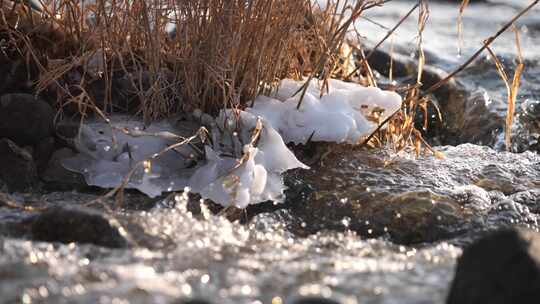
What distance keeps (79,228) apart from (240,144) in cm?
81

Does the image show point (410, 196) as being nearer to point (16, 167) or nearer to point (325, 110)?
point (325, 110)

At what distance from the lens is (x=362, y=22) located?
6.88 meters

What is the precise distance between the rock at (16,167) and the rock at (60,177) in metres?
0.04

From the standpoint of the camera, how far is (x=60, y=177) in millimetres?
2668

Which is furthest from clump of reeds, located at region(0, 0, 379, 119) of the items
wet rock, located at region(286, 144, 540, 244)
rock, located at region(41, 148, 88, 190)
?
wet rock, located at region(286, 144, 540, 244)

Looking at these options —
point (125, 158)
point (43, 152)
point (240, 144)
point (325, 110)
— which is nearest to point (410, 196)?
point (325, 110)

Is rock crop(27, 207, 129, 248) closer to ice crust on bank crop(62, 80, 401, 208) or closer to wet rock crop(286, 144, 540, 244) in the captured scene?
ice crust on bank crop(62, 80, 401, 208)

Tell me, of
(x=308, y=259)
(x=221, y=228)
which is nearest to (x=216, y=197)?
(x=221, y=228)

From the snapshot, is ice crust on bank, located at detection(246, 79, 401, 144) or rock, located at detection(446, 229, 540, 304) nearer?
rock, located at detection(446, 229, 540, 304)

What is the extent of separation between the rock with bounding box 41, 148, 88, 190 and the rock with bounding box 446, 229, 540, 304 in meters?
1.39

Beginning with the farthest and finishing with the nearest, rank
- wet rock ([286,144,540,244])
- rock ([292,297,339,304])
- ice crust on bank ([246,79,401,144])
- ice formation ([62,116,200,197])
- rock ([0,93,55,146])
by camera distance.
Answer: ice crust on bank ([246,79,401,144]) → rock ([0,93,55,146]) → ice formation ([62,116,200,197]) → wet rock ([286,144,540,244]) → rock ([292,297,339,304])

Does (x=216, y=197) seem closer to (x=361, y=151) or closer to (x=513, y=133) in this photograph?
(x=361, y=151)

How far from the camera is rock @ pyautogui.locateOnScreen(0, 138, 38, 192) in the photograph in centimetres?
263

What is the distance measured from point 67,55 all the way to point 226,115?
0.70 meters
